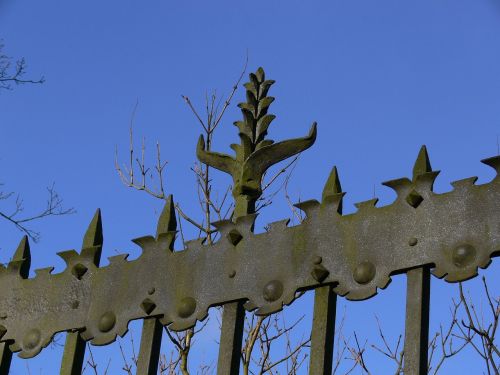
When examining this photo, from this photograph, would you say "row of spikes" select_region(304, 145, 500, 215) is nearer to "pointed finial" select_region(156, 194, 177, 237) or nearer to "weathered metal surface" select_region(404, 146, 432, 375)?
"weathered metal surface" select_region(404, 146, 432, 375)

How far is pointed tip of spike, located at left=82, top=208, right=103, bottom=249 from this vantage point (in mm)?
3680

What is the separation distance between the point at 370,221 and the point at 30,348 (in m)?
1.40

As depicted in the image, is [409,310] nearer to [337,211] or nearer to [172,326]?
[337,211]

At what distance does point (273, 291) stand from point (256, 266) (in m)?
0.13

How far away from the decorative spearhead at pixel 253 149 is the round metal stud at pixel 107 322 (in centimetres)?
60

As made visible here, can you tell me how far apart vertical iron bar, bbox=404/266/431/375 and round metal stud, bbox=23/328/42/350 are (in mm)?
1454

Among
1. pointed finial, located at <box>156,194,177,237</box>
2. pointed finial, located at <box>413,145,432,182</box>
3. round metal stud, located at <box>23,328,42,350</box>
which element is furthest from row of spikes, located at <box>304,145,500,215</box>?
round metal stud, located at <box>23,328,42,350</box>

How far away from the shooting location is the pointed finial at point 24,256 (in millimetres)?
3832

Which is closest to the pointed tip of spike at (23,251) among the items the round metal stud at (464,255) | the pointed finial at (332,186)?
the pointed finial at (332,186)

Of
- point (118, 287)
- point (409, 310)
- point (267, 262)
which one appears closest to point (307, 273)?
point (267, 262)

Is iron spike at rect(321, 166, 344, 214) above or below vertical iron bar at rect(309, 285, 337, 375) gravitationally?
above

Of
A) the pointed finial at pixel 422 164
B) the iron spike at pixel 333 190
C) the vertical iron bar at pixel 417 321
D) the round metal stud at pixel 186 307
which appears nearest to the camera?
the vertical iron bar at pixel 417 321

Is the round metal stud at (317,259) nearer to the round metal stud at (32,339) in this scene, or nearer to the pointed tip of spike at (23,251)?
the round metal stud at (32,339)

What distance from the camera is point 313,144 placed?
10.9 feet
